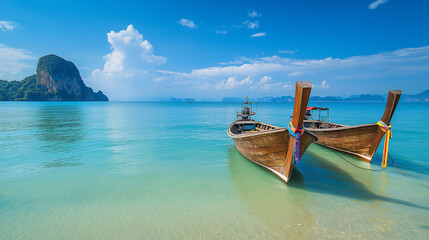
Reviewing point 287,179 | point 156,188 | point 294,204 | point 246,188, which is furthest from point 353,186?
point 156,188

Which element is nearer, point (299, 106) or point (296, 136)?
point (299, 106)

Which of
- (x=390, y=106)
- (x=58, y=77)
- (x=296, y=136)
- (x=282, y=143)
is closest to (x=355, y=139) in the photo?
(x=390, y=106)

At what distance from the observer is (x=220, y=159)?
11688 mm

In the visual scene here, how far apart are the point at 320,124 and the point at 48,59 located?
22032cm

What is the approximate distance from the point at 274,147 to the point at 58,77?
208 metres

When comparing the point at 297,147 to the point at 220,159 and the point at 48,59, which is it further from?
the point at 48,59

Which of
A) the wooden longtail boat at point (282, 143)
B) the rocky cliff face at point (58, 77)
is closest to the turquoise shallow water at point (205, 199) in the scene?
the wooden longtail boat at point (282, 143)

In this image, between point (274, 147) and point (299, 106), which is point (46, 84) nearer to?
point (274, 147)

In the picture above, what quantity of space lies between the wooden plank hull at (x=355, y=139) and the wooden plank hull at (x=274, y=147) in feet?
16.5

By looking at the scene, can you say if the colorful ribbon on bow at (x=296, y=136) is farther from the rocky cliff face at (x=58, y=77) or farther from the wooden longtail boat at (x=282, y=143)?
the rocky cliff face at (x=58, y=77)

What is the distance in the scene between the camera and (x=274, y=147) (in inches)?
300

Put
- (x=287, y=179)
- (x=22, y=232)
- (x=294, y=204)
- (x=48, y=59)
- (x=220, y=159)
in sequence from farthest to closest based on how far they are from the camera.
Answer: (x=48, y=59)
(x=220, y=159)
(x=287, y=179)
(x=294, y=204)
(x=22, y=232)

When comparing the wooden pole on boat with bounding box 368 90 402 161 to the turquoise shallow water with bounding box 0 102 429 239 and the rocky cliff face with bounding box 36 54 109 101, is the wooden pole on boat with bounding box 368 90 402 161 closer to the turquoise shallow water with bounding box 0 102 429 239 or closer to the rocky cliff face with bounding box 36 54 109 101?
the turquoise shallow water with bounding box 0 102 429 239

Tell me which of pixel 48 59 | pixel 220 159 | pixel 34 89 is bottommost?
pixel 220 159
